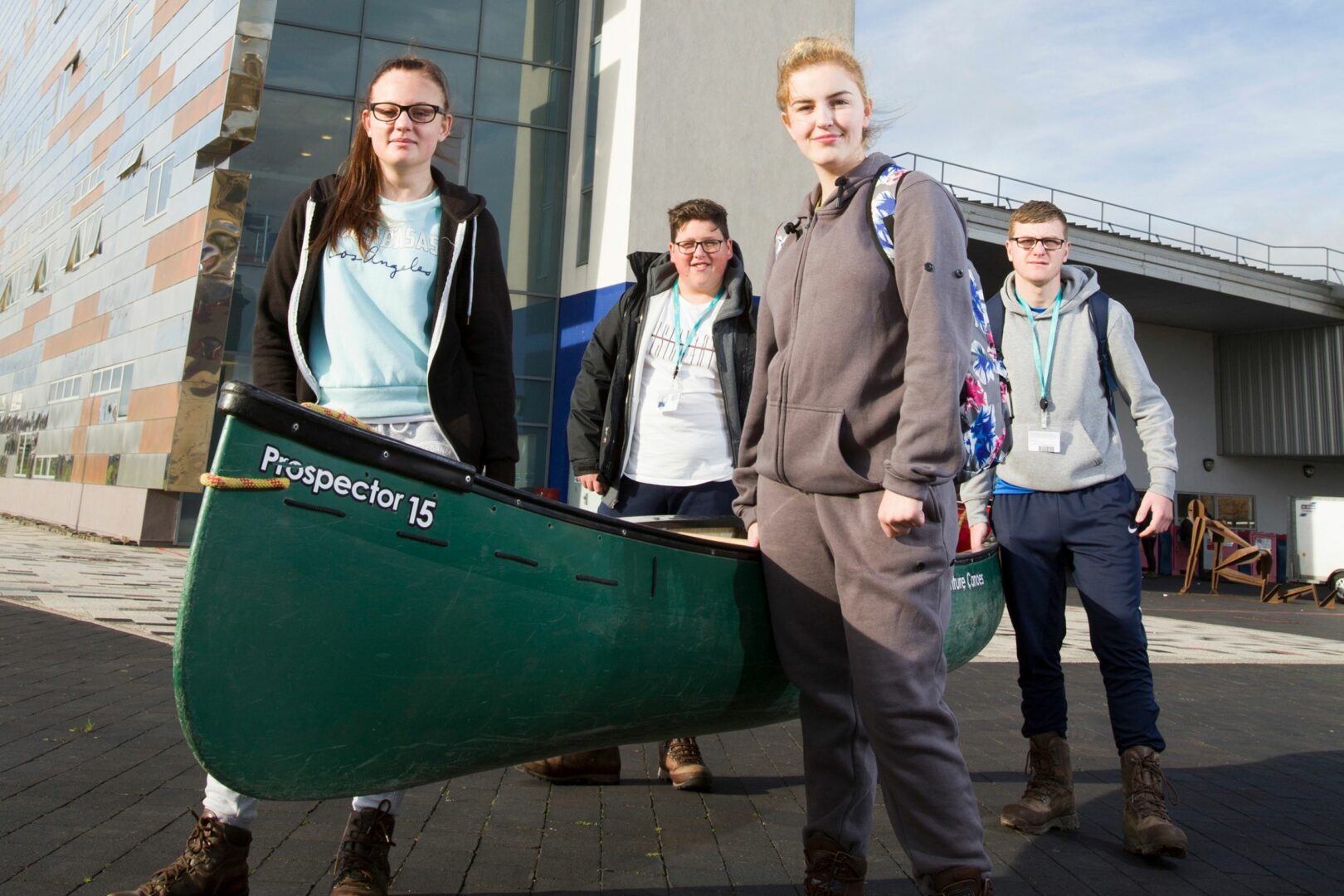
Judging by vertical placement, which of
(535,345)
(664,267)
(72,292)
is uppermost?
(72,292)

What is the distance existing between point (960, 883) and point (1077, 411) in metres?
1.83

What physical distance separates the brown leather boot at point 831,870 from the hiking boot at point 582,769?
1516mm

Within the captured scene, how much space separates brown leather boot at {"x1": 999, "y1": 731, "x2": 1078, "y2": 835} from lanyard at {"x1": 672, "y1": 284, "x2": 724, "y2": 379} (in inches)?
72.8

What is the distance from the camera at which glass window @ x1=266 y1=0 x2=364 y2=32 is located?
15241 mm

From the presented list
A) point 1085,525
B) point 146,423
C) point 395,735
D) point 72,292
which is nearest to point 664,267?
point 1085,525

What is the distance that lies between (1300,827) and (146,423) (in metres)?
15.3

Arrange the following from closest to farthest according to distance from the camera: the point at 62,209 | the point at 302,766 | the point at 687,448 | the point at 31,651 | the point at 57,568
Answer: the point at 302,766
the point at 687,448
the point at 31,651
the point at 57,568
the point at 62,209

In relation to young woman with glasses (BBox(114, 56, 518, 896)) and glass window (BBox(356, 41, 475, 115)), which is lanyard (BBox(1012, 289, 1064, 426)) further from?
glass window (BBox(356, 41, 475, 115))

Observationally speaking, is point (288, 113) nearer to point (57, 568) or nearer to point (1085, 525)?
point (57, 568)

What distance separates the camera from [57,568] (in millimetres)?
11164

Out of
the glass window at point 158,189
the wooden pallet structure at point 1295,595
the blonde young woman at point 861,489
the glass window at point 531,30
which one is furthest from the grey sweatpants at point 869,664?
the wooden pallet structure at point 1295,595

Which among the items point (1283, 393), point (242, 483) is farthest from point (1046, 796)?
point (1283, 393)

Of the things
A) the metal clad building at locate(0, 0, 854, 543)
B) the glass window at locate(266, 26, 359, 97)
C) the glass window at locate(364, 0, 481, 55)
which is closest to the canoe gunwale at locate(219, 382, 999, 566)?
the metal clad building at locate(0, 0, 854, 543)

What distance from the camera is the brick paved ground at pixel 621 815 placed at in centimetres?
289
